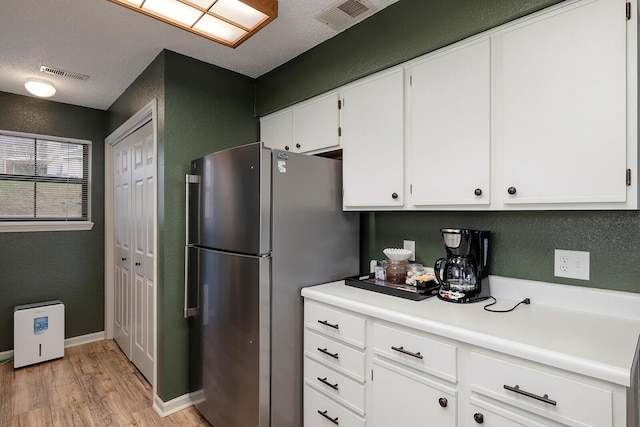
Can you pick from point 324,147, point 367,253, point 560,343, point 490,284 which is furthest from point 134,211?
point 560,343

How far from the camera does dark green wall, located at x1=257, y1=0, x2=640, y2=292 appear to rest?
55.1 inches

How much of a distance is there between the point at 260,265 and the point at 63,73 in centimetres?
245

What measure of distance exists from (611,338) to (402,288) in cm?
82

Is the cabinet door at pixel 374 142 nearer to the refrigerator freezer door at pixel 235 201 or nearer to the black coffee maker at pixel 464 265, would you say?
the black coffee maker at pixel 464 265

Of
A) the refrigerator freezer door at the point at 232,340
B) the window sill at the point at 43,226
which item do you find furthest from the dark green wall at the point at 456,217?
the window sill at the point at 43,226

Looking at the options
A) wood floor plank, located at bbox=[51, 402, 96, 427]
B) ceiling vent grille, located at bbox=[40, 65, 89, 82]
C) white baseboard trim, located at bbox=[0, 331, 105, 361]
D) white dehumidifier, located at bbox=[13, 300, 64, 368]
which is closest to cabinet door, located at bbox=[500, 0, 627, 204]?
wood floor plank, located at bbox=[51, 402, 96, 427]

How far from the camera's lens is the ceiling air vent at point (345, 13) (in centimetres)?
186

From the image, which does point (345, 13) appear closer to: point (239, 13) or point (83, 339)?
point (239, 13)

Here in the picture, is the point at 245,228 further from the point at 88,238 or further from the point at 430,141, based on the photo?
the point at 88,238

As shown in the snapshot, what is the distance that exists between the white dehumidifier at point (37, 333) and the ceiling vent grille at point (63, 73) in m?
2.05

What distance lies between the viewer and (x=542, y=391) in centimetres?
105

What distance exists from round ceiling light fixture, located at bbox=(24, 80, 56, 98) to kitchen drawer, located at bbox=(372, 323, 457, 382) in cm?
318

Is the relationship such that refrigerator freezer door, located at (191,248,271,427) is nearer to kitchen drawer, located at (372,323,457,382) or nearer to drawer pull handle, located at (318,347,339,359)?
drawer pull handle, located at (318,347,339,359)

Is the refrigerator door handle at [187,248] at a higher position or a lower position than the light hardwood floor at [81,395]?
higher
